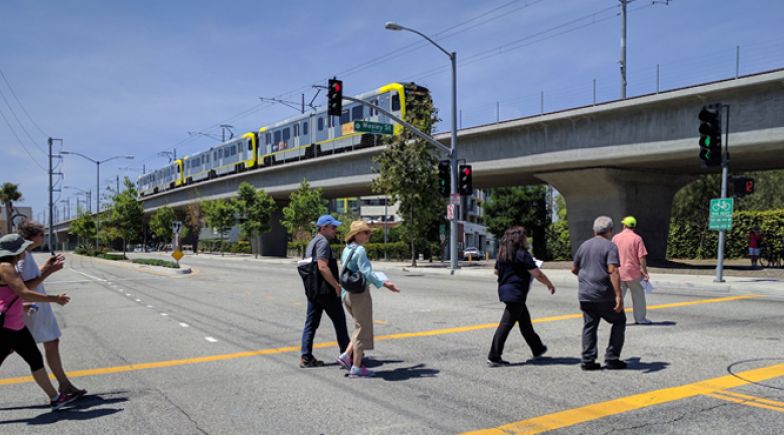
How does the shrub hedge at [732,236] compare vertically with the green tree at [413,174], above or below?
below

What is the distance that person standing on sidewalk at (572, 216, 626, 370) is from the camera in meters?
6.47

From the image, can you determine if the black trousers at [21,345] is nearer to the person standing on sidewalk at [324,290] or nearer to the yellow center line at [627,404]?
the person standing on sidewalk at [324,290]

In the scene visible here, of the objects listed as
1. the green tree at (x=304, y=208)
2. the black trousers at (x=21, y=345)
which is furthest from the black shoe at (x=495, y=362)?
the green tree at (x=304, y=208)

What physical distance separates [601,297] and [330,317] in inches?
115

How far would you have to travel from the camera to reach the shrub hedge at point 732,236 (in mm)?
29780

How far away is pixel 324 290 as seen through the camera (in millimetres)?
6676

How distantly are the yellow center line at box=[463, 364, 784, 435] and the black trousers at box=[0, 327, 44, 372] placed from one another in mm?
3696

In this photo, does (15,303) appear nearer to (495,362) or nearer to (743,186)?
(495,362)

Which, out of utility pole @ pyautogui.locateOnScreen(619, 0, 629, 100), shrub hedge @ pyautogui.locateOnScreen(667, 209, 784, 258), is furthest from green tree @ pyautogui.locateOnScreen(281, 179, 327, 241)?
shrub hedge @ pyautogui.locateOnScreen(667, 209, 784, 258)

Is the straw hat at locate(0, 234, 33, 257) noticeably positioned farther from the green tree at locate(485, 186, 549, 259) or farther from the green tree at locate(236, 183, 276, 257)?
the green tree at locate(485, 186, 549, 259)

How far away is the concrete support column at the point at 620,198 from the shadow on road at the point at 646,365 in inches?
780

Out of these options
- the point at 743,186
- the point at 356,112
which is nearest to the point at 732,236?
the point at 743,186

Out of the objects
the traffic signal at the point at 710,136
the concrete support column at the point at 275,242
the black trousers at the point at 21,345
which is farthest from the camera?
the concrete support column at the point at 275,242

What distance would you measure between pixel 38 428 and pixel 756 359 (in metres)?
7.36
